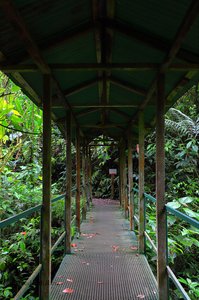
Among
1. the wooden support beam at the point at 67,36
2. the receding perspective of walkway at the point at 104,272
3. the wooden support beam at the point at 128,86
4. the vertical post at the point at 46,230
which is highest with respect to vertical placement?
the wooden support beam at the point at 67,36

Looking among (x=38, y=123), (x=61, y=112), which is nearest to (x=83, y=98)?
(x=61, y=112)

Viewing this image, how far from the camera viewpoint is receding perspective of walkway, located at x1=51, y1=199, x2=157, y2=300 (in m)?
3.31

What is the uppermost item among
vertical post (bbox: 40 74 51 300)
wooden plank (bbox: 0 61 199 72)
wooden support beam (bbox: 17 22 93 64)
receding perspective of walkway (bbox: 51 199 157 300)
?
wooden support beam (bbox: 17 22 93 64)

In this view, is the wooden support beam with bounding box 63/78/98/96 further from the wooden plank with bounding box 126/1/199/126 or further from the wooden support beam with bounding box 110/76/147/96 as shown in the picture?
the wooden plank with bounding box 126/1/199/126

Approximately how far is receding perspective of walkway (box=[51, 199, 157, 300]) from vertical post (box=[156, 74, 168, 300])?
10.2 inches

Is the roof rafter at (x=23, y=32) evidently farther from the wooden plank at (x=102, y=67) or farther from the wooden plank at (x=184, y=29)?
the wooden plank at (x=184, y=29)

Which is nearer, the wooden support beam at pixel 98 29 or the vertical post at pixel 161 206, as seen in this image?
the wooden support beam at pixel 98 29

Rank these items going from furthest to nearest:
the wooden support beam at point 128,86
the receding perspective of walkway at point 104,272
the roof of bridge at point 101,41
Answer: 1. the wooden support beam at point 128,86
2. the receding perspective of walkway at point 104,272
3. the roof of bridge at point 101,41

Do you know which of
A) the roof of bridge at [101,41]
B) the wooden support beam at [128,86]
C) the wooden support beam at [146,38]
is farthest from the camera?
the wooden support beam at [128,86]

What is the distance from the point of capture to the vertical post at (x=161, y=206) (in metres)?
3.06

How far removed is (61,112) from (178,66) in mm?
2981

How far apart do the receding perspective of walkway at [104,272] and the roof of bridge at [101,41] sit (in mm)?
2262

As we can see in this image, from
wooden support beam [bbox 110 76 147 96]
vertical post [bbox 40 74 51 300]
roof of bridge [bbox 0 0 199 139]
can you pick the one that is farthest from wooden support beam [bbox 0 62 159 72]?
wooden support beam [bbox 110 76 147 96]

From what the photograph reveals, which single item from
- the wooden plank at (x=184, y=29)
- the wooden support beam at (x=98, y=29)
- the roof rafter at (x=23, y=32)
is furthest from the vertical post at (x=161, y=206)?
the roof rafter at (x=23, y=32)
